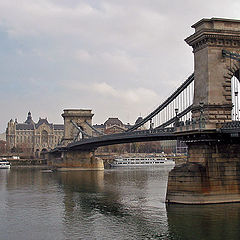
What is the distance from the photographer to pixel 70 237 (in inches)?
855

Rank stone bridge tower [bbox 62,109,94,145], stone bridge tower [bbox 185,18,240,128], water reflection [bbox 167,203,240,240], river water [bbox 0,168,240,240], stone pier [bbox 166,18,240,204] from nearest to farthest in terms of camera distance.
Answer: water reflection [bbox 167,203,240,240]
river water [bbox 0,168,240,240]
stone pier [bbox 166,18,240,204]
stone bridge tower [bbox 185,18,240,128]
stone bridge tower [bbox 62,109,94,145]

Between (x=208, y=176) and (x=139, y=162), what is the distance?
266 feet

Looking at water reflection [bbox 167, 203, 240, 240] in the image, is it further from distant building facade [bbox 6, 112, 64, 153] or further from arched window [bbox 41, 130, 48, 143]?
arched window [bbox 41, 130, 48, 143]

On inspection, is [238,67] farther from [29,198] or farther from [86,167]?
[86,167]

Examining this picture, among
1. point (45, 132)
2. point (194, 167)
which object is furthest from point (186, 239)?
point (45, 132)

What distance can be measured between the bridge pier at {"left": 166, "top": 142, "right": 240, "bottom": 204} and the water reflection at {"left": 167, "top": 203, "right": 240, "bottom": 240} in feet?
1.99

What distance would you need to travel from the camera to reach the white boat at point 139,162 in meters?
105

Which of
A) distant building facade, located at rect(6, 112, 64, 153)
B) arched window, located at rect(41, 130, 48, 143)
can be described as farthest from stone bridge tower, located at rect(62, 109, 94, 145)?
arched window, located at rect(41, 130, 48, 143)

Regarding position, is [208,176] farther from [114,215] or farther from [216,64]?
[216,64]

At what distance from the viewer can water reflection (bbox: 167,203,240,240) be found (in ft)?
71.4

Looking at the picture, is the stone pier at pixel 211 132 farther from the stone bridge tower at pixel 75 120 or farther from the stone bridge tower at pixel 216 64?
the stone bridge tower at pixel 75 120

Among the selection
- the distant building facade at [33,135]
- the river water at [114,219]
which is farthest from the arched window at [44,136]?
the river water at [114,219]

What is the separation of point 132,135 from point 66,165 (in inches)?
1439

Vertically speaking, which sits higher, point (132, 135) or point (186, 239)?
point (132, 135)
